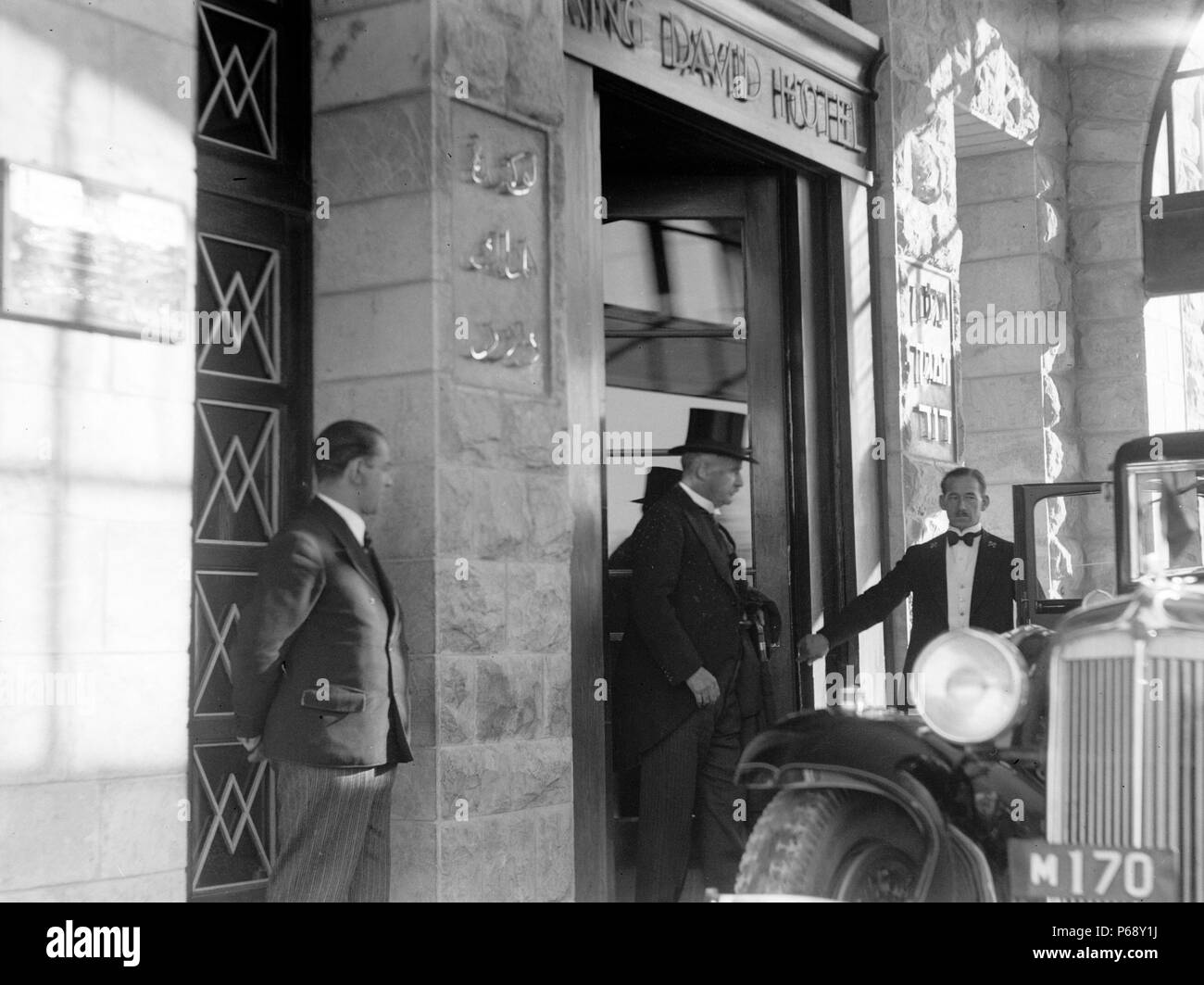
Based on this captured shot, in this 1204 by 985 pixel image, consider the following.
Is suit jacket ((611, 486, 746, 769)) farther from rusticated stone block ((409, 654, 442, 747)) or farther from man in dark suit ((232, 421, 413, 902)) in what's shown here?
man in dark suit ((232, 421, 413, 902))

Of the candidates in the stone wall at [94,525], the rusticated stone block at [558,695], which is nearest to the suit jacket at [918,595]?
the rusticated stone block at [558,695]

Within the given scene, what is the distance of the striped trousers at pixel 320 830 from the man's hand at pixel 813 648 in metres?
2.66

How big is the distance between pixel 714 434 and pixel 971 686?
255cm

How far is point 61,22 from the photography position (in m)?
4.12

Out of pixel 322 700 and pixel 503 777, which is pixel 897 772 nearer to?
pixel 322 700

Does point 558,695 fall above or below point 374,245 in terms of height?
below

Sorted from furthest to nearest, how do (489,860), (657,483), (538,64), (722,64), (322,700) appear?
(657,483) < (722,64) < (538,64) < (489,860) < (322,700)

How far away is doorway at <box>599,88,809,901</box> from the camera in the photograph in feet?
23.8

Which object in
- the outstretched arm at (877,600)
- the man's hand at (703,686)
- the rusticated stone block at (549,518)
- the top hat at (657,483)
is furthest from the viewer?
the top hat at (657,483)

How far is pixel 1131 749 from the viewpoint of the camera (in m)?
3.50

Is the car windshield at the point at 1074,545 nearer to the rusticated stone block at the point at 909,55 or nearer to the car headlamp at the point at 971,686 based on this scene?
the rusticated stone block at the point at 909,55

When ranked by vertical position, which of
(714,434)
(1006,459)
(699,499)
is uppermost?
(1006,459)

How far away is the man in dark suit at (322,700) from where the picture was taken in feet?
13.3

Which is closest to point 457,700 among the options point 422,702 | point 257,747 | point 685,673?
point 422,702
